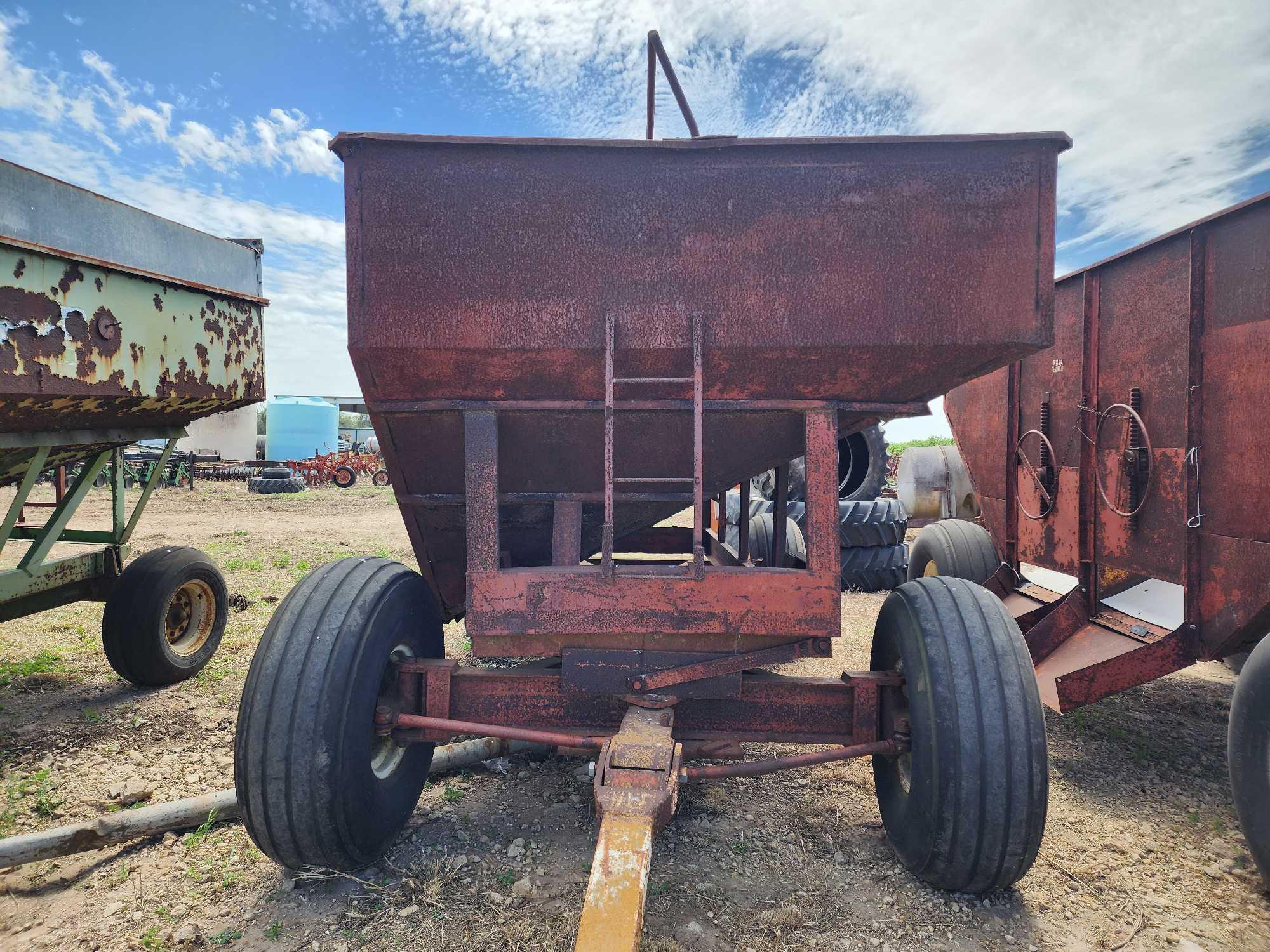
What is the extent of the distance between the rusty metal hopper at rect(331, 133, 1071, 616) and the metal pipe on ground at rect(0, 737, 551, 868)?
5.91 feet

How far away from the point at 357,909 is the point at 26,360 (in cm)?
248

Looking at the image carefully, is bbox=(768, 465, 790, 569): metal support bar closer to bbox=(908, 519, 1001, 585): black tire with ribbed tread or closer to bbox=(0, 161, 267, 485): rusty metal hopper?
bbox=(908, 519, 1001, 585): black tire with ribbed tread

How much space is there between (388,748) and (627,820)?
1.25 metres

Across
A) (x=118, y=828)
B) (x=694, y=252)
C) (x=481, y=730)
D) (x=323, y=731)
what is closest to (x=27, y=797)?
(x=118, y=828)

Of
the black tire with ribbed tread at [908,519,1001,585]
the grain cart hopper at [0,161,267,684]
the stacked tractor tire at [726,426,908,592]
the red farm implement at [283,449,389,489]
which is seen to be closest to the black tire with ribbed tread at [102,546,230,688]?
the grain cart hopper at [0,161,267,684]

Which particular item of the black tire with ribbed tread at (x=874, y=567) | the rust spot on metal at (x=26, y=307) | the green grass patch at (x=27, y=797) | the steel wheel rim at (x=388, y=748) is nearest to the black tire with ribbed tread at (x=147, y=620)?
the green grass patch at (x=27, y=797)

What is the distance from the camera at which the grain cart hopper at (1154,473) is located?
3.05 metres

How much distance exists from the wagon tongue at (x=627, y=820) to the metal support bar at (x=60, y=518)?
3.40 meters

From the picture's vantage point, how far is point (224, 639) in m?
5.45

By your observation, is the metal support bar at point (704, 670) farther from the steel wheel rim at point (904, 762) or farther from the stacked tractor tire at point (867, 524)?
the stacked tractor tire at point (867, 524)

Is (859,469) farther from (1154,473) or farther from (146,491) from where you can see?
(146,491)

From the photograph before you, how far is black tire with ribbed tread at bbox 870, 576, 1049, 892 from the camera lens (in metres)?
2.22

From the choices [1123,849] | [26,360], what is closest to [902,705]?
[1123,849]

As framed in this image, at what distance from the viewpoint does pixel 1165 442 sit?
353 cm
